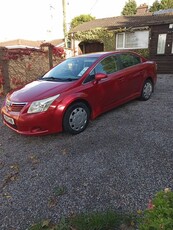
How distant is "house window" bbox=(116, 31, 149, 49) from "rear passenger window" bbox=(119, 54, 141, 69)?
9.53m

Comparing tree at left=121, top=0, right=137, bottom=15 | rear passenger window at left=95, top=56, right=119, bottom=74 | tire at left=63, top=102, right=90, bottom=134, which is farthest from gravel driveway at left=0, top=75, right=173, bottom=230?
tree at left=121, top=0, right=137, bottom=15

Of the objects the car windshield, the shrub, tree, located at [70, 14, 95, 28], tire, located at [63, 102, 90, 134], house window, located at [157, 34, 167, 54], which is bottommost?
tire, located at [63, 102, 90, 134]

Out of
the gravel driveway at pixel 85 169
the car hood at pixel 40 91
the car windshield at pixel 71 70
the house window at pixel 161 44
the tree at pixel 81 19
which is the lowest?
the gravel driveway at pixel 85 169

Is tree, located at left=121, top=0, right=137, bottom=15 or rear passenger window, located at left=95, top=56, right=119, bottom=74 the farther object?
tree, located at left=121, top=0, right=137, bottom=15

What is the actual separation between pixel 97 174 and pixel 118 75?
276 centimetres

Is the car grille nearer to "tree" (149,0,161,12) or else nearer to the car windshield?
the car windshield

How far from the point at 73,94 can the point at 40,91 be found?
641mm

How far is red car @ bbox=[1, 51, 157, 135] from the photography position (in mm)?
3561

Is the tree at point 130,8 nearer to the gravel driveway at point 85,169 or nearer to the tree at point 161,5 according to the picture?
the tree at point 161,5

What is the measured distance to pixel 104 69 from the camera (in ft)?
14.8

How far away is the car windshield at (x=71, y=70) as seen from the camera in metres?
4.25

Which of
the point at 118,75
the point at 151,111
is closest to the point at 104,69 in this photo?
the point at 118,75

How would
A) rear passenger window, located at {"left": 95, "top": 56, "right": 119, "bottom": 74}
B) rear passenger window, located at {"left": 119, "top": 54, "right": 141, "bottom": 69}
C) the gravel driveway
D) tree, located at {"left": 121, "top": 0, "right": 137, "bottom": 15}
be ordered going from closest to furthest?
the gravel driveway < rear passenger window, located at {"left": 95, "top": 56, "right": 119, "bottom": 74} < rear passenger window, located at {"left": 119, "top": 54, "right": 141, "bottom": 69} < tree, located at {"left": 121, "top": 0, "right": 137, "bottom": 15}

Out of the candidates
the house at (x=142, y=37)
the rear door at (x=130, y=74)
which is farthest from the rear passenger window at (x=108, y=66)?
the house at (x=142, y=37)
